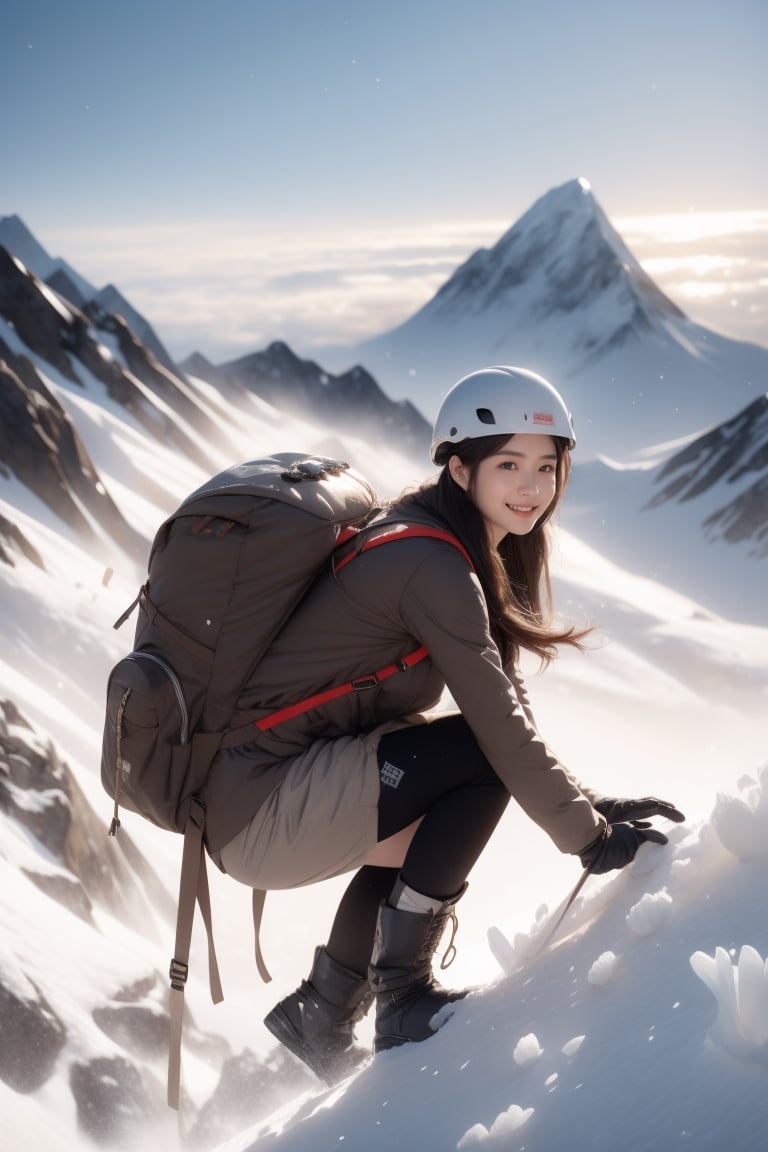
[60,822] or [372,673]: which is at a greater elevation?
[372,673]

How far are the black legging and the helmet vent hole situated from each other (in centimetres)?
109

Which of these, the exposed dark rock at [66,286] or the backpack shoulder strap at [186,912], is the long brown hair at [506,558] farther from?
the exposed dark rock at [66,286]

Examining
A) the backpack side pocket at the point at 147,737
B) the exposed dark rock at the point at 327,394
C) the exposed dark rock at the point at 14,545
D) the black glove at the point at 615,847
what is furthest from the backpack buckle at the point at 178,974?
the exposed dark rock at the point at 327,394

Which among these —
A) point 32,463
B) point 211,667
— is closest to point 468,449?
point 211,667

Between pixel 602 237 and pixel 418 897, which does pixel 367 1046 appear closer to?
pixel 418 897

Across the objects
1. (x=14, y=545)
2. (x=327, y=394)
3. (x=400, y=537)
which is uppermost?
(x=400, y=537)

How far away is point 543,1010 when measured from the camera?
9.80 feet

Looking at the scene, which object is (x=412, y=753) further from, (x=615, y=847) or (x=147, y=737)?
(x=147, y=737)

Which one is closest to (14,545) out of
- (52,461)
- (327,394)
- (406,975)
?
(52,461)

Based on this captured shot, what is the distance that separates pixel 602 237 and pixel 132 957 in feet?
629

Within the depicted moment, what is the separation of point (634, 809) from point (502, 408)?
1522mm

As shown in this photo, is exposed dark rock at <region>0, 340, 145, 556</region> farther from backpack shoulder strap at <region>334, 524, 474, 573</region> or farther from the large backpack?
backpack shoulder strap at <region>334, 524, 474, 573</region>

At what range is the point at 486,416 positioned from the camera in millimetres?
3686

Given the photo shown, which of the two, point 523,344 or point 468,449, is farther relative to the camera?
point 523,344
